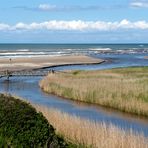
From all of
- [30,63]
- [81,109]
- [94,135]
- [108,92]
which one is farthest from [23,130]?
[30,63]

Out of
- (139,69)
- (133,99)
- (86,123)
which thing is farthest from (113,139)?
(139,69)

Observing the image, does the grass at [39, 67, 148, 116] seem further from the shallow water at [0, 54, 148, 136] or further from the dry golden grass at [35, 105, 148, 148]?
the dry golden grass at [35, 105, 148, 148]

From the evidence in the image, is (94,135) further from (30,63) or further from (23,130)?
(30,63)

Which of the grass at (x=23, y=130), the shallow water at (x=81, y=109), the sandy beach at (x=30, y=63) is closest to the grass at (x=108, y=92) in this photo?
the shallow water at (x=81, y=109)

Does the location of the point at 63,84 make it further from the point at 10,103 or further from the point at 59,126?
the point at 10,103

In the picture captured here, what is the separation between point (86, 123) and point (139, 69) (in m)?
38.0

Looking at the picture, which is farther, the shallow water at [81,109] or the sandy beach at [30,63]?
the sandy beach at [30,63]

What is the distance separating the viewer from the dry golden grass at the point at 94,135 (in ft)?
48.8

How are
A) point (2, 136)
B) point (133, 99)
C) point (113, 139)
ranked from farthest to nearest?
point (133, 99)
point (113, 139)
point (2, 136)

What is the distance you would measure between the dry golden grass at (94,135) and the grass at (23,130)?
303 cm

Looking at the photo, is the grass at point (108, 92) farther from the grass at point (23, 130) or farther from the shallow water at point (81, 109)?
the grass at point (23, 130)

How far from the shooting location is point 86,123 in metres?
18.6

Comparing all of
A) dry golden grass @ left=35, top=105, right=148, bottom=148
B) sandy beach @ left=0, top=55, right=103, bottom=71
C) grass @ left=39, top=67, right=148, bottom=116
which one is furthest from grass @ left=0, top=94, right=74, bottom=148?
sandy beach @ left=0, top=55, right=103, bottom=71

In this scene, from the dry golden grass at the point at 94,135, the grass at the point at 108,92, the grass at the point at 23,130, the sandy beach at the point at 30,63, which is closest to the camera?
the grass at the point at 23,130
